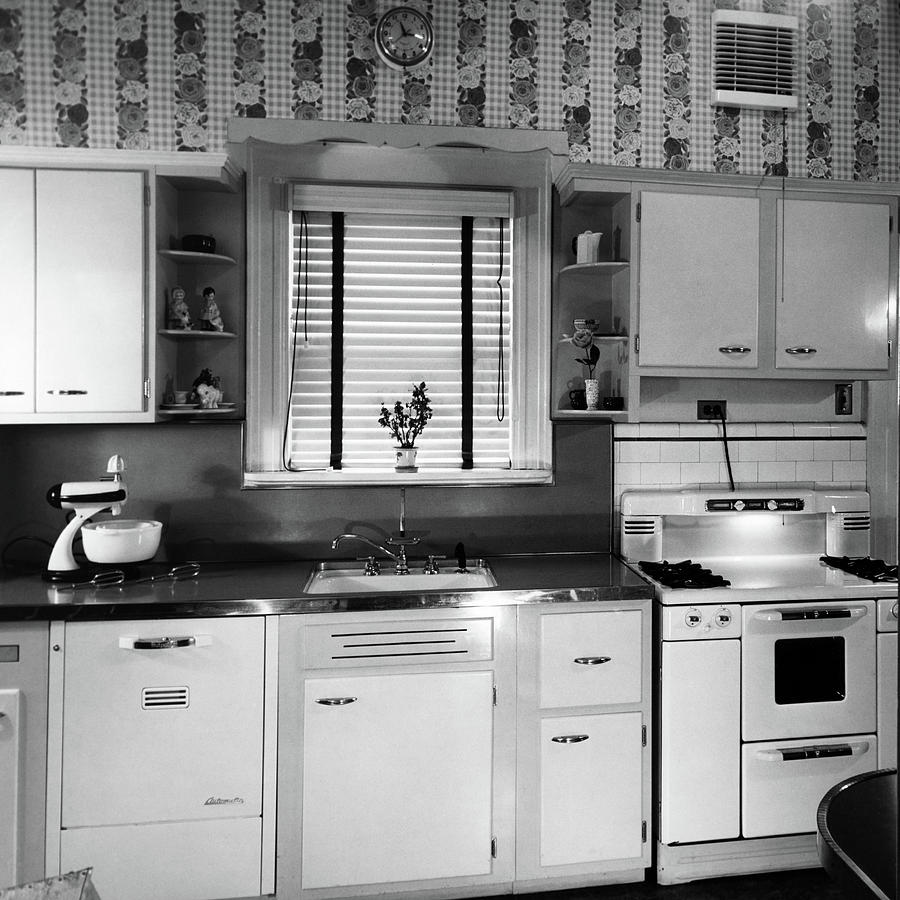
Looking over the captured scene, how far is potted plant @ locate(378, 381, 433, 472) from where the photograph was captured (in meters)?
2.91

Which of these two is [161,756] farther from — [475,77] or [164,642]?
[475,77]

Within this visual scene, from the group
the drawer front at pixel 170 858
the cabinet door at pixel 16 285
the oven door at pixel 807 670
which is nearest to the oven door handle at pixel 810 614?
the oven door at pixel 807 670

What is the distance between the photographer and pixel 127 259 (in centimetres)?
254

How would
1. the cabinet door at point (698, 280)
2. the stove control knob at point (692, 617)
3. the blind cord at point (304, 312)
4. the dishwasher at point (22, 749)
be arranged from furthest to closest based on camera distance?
the blind cord at point (304, 312) < the cabinet door at point (698, 280) < the stove control knob at point (692, 617) < the dishwasher at point (22, 749)

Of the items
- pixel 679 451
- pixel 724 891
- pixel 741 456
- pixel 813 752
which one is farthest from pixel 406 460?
pixel 724 891

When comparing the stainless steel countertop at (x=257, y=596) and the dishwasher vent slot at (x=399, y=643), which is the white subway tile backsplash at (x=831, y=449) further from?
the dishwasher vent slot at (x=399, y=643)

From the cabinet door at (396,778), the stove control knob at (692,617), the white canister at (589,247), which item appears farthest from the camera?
the white canister at (589,247)

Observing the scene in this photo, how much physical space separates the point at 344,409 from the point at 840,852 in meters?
2.31

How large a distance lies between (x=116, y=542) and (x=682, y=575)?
1.93 metres

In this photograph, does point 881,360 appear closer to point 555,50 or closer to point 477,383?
point 477,383

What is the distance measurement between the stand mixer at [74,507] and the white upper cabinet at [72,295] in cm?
23

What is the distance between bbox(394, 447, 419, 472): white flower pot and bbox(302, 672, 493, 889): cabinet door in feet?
2.79

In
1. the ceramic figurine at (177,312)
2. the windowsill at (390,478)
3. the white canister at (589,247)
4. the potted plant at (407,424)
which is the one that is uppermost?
the white canister at (589,247)

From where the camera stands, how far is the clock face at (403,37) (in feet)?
9.37
